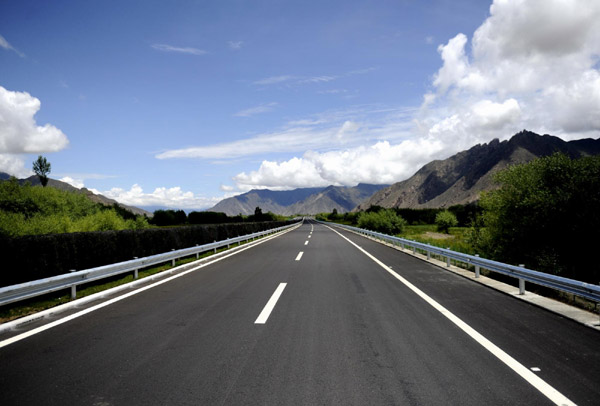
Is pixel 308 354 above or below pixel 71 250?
below

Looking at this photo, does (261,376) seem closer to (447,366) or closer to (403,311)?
(447,366)


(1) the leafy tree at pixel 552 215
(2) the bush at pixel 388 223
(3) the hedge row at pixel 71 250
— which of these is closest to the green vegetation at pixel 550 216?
(1) the leafy tree at pixel 552 215

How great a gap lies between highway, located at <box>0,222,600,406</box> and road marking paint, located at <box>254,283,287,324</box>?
0.11 feet

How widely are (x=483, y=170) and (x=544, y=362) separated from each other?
18497cm

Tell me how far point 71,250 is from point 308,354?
9390mm

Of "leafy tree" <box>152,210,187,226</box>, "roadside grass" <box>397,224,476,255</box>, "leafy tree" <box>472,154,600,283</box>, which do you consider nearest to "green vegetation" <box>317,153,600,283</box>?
"leafy tree" <box>472,154,600,283</box>

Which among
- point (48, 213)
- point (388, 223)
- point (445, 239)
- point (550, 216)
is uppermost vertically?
point (48, 213)

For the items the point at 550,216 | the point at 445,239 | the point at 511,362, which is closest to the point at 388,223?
the point at 445,239

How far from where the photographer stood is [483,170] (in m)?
168

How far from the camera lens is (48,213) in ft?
93.5

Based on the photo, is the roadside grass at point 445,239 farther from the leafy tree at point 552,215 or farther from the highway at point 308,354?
the highway at point 308,354

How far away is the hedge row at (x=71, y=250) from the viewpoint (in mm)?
8625

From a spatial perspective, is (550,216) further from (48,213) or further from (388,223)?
(48,213)

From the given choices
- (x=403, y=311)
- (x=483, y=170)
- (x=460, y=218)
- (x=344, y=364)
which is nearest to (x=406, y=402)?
(x=344, y=364)
